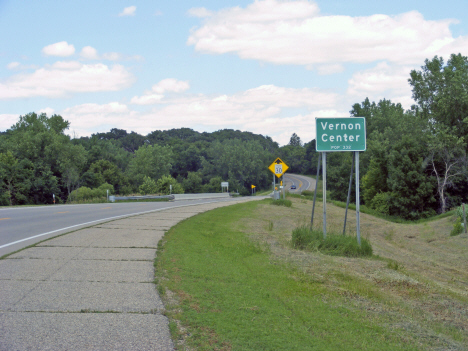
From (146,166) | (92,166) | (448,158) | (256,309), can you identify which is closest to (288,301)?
(256,309)

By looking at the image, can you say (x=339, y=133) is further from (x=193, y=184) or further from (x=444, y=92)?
(x=193, y=184)

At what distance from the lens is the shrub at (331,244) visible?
1160 cm

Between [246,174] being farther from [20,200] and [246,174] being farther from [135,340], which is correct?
[135,340]

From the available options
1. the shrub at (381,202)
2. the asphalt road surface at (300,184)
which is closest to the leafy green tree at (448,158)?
the shrub at (381,202)

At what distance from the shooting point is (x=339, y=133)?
1207cm

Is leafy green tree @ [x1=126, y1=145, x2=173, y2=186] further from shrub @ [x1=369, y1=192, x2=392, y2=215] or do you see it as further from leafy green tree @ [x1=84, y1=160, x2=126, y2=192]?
shrub @ [x1=369, y1=192, x2=392, y2=215]

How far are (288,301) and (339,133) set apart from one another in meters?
6.97

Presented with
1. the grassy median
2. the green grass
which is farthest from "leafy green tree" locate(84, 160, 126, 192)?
the green grass

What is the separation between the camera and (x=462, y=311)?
6.71 m

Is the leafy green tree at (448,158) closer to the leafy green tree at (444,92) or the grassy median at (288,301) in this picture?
the leafy green tree at (444,92)

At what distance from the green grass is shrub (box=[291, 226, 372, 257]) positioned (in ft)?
8.98

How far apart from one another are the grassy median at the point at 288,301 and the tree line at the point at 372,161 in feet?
113

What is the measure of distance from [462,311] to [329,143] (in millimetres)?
6144

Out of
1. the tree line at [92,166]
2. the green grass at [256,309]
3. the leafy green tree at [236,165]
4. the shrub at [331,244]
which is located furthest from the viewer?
the leafy green tree at [236,165]
